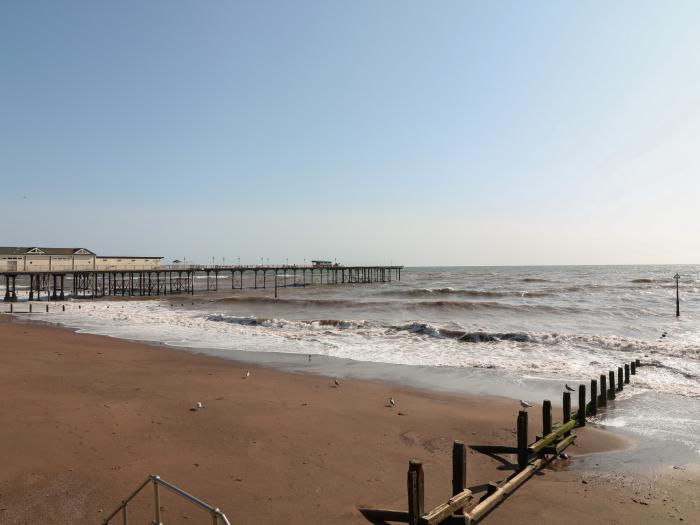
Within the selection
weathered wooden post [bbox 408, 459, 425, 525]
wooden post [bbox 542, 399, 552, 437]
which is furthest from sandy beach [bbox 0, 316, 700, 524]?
weathered wooden post [bbox 408, 459, 425, 525]

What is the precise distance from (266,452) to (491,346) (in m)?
16.9

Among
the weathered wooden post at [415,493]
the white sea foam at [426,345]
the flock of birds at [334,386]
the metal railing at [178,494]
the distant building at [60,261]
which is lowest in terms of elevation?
the white sea foam at [426,345]

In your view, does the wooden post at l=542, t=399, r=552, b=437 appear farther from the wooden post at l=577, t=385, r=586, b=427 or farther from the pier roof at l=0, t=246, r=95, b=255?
the pier roof at l=0, t=246, r=95, b=255

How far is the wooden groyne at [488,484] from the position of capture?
19.7 ft

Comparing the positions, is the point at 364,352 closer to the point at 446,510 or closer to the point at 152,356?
the point at 152,356

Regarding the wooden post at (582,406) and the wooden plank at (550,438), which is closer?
the wooden plank at (550,438)

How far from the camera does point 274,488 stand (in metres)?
7.64

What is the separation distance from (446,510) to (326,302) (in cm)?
4242

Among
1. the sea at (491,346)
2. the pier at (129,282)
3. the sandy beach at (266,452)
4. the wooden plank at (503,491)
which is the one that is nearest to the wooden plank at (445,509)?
the wooden plank at (503,491)

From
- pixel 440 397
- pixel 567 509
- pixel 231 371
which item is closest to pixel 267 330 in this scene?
pixel 231 371

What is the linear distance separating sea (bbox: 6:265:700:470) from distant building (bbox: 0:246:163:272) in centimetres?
1463

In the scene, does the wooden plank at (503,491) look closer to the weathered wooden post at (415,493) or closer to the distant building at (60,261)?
the weathered wooden post at (415,493)

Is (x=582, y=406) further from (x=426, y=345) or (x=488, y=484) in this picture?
(x=426, y=345)

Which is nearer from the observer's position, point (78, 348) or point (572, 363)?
point (572, 363)
